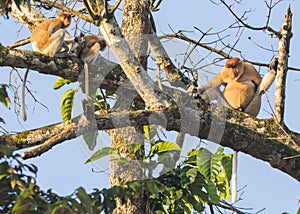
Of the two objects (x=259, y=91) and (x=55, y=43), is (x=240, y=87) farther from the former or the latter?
(x=55, y=43)

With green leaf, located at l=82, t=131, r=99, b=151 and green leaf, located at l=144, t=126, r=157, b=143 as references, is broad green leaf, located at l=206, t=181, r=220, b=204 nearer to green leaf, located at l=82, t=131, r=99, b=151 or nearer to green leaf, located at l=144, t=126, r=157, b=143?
green leaf, located at l=144, t=126, r=157, b=143

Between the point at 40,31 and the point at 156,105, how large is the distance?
6.87 feet

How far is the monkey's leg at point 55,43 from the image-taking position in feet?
19.7

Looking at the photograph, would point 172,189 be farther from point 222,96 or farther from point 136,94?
point 222,96

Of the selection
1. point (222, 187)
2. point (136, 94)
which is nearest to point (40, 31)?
point (136, 94)

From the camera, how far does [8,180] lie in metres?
2.77

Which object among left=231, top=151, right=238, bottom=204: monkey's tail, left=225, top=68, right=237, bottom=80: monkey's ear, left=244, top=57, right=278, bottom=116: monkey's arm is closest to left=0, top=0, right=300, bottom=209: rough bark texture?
left=231, top=151, right=238, bottom=204: monkey's tail

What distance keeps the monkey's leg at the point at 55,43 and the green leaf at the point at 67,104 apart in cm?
53

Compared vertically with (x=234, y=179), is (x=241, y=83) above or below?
above

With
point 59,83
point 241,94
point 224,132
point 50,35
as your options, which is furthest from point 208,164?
point 50,35

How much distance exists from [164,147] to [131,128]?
386 mm

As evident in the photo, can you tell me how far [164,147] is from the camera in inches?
205

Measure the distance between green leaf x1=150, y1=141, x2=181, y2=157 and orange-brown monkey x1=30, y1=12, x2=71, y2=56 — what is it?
1.44m

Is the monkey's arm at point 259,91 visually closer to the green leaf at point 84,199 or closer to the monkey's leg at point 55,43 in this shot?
the monkey's leg at point 55,43
